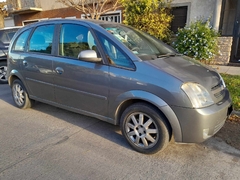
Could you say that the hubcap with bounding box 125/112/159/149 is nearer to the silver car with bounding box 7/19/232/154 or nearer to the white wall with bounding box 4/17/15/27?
the silver car with bounding box 7/19/232/154

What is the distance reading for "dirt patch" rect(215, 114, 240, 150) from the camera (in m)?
2.89

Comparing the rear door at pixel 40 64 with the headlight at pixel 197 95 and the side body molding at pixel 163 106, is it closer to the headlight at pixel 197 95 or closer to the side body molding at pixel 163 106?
the side body molding at pixel 163 106

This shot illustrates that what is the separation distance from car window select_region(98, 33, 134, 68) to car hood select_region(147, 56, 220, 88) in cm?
31

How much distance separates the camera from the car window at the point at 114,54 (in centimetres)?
262

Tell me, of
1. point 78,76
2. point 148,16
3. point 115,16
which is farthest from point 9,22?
point 78,76

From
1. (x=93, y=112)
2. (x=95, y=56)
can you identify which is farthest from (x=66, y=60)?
(x=93, y=112)

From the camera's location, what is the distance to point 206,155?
103 inches

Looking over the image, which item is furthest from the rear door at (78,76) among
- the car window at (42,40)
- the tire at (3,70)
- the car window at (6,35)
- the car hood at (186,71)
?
the car window at (6,35)

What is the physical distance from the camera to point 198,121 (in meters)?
2.26

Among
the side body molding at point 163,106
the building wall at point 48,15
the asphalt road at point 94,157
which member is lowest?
the asphalt road at point 94,157

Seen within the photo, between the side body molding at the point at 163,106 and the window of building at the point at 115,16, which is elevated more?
the window of building at the point at 115,16

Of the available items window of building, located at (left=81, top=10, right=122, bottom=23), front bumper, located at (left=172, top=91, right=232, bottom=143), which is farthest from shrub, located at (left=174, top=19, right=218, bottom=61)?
front bumper, located at (left=172, top=91, right=232, bottom=143)

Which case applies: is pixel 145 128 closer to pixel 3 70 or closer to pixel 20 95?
pixel 20 95

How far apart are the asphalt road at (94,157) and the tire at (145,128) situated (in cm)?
14
